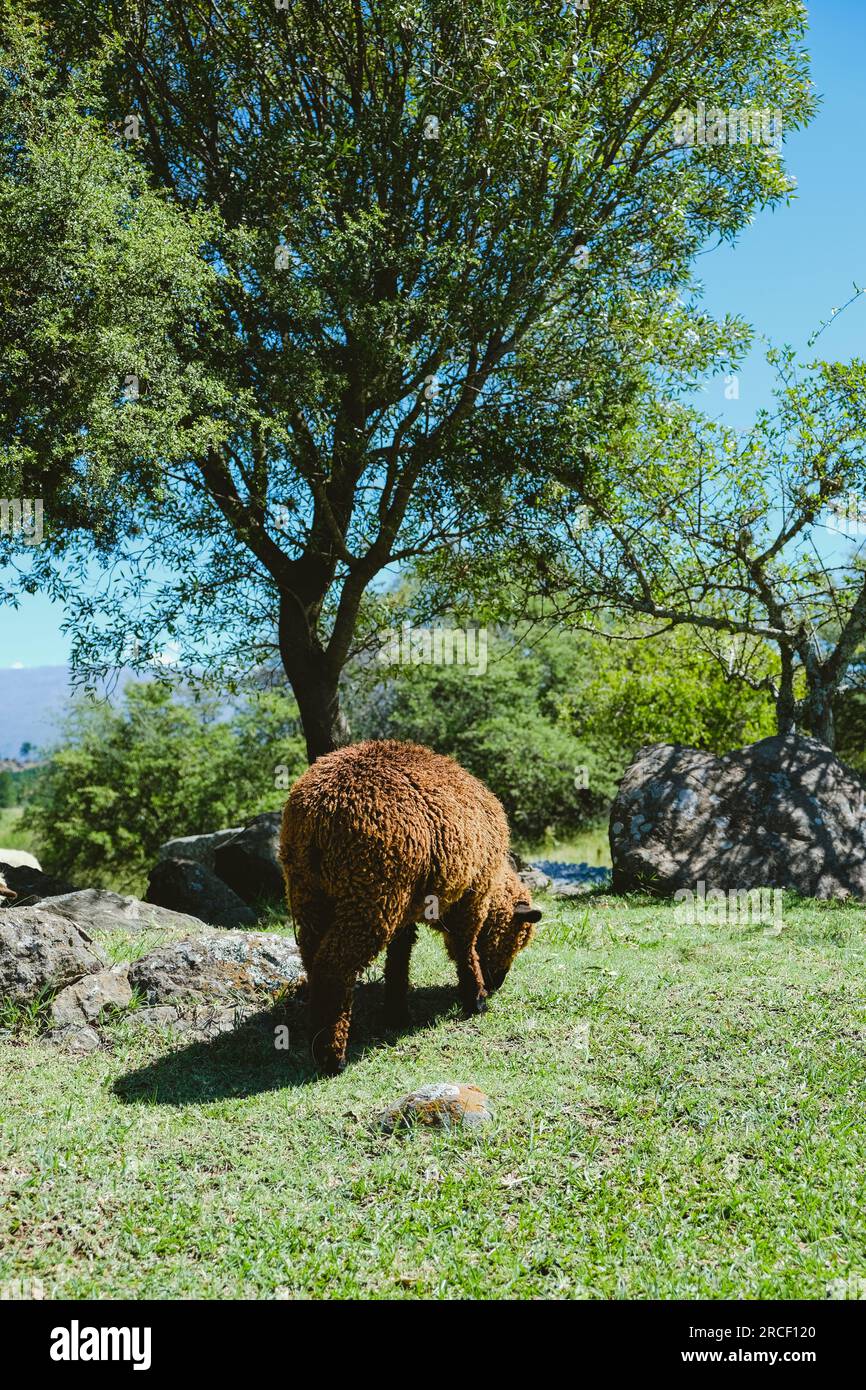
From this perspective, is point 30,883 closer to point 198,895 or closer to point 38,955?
point 198,895

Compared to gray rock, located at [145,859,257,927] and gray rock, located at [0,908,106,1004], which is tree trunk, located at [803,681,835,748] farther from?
gray rock, located at [0,908,106,1004]

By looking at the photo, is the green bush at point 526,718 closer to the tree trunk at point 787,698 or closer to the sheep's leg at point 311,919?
the tree trunk at point 787,698

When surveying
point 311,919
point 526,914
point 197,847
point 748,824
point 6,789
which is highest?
point 311,919

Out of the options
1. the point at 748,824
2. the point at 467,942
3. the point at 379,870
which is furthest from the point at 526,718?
the point at 379,870

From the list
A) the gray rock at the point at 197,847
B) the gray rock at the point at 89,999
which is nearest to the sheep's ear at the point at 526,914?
the gray rock at the point at 89,999

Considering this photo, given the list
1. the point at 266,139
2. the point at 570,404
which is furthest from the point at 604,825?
the point at 266,139

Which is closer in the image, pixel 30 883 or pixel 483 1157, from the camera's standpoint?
pixel 483 1157

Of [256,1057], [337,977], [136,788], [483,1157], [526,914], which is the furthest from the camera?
[136,788]

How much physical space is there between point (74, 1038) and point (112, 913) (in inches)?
118

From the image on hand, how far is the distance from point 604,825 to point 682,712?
797 cm

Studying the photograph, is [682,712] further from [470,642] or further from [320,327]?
[320,327]

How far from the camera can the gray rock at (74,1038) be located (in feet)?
22.8

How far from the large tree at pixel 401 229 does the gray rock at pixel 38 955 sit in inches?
191

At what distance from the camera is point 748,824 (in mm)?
12312
